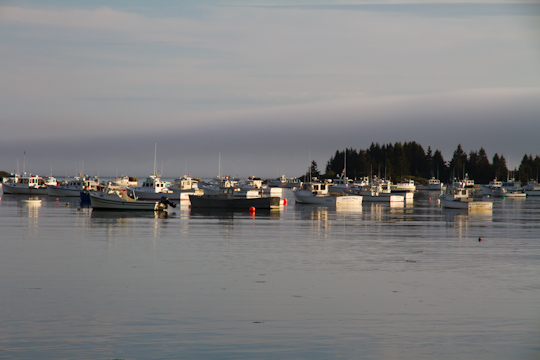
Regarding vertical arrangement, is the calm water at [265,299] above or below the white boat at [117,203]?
below

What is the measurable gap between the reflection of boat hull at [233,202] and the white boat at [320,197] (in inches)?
652

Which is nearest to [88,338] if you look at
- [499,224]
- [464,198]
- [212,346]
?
[212,346]

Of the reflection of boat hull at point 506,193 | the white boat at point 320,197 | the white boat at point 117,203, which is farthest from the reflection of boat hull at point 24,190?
the reflection of boat hull at point 506,193

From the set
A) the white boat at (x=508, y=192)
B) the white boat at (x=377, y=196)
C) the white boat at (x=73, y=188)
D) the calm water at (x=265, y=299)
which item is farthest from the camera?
the white boat at (x=508, y=192)

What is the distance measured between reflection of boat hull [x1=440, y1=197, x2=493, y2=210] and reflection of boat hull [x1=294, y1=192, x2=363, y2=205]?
12.6m

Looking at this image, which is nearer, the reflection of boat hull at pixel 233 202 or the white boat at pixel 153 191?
the reflection of boat hull at pixel 233 202

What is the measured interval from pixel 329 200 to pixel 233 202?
71.6 feet

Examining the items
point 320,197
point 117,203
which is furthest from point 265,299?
point 320,197

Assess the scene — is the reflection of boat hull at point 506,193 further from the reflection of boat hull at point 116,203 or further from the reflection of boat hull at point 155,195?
the reflection of boat hull at point 116,203

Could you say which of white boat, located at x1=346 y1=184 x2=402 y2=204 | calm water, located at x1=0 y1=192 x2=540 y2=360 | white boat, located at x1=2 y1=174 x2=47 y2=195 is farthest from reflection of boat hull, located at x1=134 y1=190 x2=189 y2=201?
calm water, located at x1=0 y1=192 x2=540 y2=360

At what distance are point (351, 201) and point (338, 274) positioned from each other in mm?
63487

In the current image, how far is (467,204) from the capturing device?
7625cm

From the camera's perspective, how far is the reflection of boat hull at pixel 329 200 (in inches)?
3391

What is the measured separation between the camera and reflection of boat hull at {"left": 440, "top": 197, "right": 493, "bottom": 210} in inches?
2975
